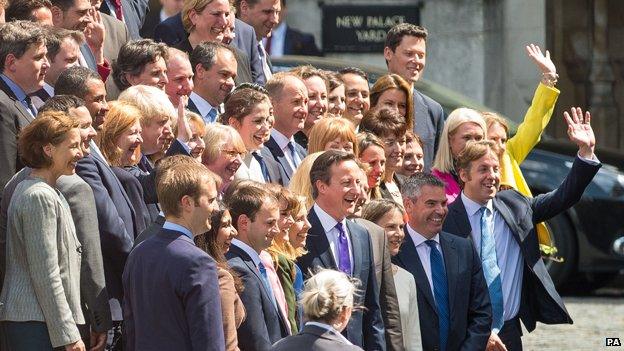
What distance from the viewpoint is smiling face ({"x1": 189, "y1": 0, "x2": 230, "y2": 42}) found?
12.2 m

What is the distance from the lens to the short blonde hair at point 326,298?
8.38m

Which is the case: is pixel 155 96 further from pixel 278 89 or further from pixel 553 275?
pixel 553 275

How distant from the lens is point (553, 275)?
17375mm

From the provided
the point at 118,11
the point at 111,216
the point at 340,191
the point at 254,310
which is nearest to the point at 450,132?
the point at 340,191

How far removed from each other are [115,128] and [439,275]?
232 centimetres

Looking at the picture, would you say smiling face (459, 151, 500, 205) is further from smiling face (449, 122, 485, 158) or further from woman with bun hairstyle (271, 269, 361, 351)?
woman with bun hairstyle (271, 269, 361, 351)

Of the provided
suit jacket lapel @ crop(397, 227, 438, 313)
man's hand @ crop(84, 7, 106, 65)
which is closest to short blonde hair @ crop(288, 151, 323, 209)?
suit jacket lapel @ crop(397, 227, 438, 313)

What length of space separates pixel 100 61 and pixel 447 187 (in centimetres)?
230

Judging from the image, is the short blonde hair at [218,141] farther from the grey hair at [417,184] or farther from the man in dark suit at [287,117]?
the grey hair at [417,184]

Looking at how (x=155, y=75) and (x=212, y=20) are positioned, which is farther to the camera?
(x=212, y=20)

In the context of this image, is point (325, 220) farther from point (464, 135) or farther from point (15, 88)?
point (464, 135)

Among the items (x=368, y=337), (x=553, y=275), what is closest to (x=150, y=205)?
(x=368, y=337)

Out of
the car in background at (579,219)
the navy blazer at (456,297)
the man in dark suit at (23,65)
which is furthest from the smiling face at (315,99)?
the car in background at (579,219)

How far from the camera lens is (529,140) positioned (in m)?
12.6
